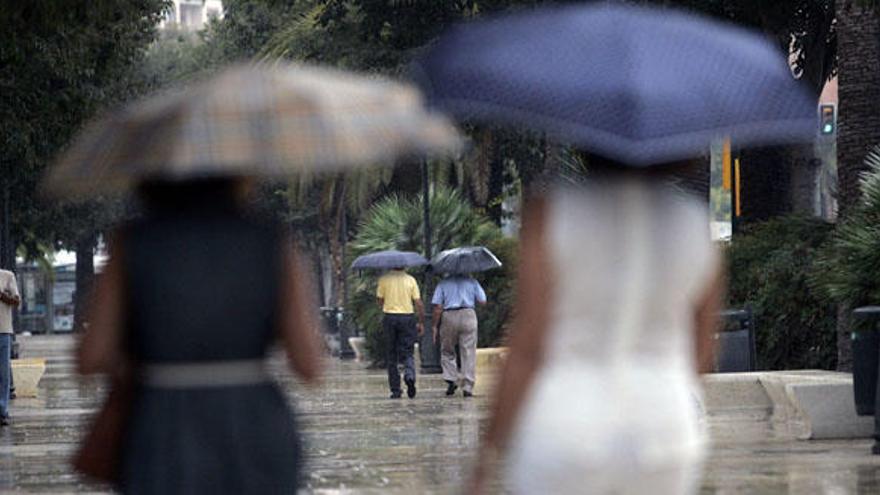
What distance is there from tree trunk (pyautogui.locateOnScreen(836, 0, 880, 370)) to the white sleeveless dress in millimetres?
15573

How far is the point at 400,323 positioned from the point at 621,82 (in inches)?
798

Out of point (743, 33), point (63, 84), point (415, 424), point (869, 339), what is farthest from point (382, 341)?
point (743, 33)

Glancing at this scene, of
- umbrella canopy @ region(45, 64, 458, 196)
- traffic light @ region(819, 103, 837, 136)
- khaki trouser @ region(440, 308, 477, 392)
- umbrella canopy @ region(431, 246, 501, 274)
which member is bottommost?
khaki trouser @ region(440, 308, 477, 392)

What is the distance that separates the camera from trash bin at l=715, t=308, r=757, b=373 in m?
21.3

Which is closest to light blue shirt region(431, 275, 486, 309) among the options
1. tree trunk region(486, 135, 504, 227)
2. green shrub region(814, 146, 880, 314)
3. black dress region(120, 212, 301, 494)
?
green shrub region(814, 146, 880, 314)

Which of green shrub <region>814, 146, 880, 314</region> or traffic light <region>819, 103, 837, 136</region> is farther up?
traffic light <region>819, 103, 837, 136</region>

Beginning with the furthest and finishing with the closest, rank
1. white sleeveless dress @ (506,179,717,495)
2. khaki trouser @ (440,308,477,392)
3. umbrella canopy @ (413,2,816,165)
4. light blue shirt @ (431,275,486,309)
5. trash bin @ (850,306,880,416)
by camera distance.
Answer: light blue shirt @ (431,275,486,309) < khaki trouser @ (440,308,477,392) < trash bin @ (850,306,880,416) < umbrella canopy @ (413,2,816,165) < white sleeveless dress @ (506,179,717,495)

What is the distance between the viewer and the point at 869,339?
611 inches

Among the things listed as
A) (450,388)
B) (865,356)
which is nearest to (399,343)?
(450,388)

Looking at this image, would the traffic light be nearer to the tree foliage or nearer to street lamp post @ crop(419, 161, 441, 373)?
street lamp post @ crop(419, 161, 441, 373)

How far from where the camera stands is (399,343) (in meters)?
25.5

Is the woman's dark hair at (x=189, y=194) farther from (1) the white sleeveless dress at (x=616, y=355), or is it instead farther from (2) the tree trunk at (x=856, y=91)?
(2) the tree trunk at (x=856, y=91)

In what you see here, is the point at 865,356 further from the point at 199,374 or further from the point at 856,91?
the point at 199,374

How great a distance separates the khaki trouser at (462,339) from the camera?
25094 millimetres
